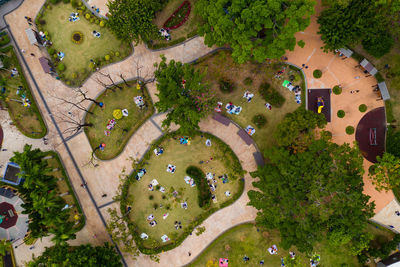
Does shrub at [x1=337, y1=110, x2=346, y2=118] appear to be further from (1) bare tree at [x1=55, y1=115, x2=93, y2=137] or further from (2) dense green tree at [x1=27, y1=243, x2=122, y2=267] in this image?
(2) dense green tree at [x1=27, y1=243, x2=122, y2=267]

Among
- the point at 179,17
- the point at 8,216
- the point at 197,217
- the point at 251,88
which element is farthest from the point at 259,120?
the point at 8,216

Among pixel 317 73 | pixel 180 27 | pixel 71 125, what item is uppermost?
pixel 180 27

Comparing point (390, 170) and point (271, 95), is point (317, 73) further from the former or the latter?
point (390, 170)

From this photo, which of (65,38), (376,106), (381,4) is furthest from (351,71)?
(65,38)

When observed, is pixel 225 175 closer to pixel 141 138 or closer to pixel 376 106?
pixel 141 138

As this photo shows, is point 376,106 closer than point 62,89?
Yes

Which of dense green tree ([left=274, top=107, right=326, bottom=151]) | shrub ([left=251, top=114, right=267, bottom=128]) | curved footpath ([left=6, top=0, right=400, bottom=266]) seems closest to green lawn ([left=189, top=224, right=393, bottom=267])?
curved footpath ([left=6, top=0, right=400, bottom=266])

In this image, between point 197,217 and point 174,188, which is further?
point 174,188
